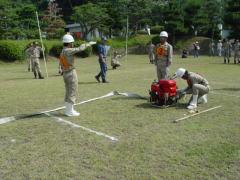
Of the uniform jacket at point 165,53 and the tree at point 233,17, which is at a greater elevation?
the tree at point 233,17

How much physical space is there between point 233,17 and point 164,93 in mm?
30060

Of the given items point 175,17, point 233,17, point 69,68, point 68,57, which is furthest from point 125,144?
point 175,17

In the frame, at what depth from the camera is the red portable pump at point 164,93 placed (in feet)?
24.0

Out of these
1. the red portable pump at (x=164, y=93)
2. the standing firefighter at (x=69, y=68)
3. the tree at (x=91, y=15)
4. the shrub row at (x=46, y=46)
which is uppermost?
the tree at (x=91, y=15)

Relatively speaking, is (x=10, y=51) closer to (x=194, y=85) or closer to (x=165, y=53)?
(x=165, y=53)

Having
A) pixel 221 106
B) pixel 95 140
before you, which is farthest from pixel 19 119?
pixel 221 106

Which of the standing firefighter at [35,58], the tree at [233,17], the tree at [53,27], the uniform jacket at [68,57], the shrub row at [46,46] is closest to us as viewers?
the uniform jacket at [68,57]

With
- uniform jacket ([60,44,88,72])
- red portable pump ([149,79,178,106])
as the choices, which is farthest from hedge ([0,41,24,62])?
red portable pump ([149,79,178,106])

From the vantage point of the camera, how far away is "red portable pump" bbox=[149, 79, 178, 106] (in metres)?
7.33

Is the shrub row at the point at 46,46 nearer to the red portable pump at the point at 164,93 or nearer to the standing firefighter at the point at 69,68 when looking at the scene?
the standing firefighter at the point at 69,68

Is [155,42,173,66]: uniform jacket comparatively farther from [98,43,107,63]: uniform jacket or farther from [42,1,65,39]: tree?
[42,1,65,39]: tree

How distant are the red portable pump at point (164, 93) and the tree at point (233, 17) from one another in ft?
97.3

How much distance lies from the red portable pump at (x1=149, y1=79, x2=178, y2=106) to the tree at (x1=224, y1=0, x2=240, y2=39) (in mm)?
29656

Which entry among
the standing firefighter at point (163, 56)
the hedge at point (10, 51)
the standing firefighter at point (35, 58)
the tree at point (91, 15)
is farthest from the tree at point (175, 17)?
the standing firefighter at point (163, 56)
